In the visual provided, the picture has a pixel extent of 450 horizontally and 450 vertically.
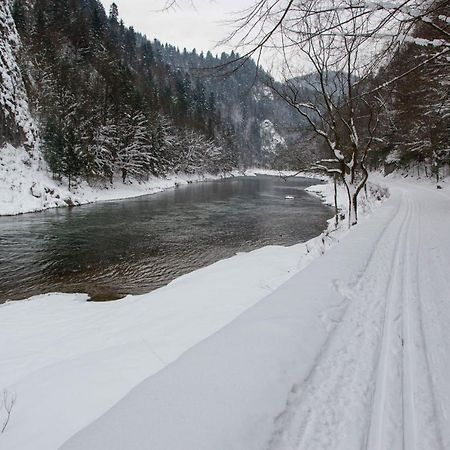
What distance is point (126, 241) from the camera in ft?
58.6

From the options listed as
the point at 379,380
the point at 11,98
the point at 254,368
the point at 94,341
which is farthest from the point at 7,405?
the point at 11,98

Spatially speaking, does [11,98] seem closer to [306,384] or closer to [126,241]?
[126,241]

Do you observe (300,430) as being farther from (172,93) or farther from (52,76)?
(172,93)

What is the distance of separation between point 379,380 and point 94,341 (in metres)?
5.14

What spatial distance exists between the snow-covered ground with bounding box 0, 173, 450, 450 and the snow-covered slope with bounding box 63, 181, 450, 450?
1 cm

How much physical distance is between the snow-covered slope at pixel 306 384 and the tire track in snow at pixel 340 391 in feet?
0.03

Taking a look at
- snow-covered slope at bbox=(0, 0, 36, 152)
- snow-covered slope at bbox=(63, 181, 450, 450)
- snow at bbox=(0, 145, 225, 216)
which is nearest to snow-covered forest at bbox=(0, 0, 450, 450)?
snow-covered slope at bbox=(63, 181, 450, 450)

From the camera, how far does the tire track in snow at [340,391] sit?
2471 mm

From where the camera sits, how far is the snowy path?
2.49 meters

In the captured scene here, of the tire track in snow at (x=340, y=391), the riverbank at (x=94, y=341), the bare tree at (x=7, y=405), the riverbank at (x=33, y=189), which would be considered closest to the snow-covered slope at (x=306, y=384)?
the tire track in snow at (x=340, y=391)

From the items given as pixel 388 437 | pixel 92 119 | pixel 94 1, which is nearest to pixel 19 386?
pixel 388 437

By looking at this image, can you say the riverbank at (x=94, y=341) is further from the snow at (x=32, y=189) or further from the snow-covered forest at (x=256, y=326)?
the snow at (x=32, y=189)

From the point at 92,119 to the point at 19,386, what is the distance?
143ft

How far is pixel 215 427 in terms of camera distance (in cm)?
230
